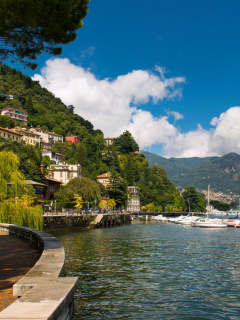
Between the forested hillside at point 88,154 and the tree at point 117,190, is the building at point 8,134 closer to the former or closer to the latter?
the forested hillside at point 88,154

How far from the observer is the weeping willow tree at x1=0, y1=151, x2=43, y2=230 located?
30.3 meters

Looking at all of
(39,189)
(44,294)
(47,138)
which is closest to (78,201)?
(39,189)

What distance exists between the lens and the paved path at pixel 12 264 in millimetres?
7753

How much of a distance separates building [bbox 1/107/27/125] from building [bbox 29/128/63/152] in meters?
12.0

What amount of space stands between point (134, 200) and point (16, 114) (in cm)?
7524

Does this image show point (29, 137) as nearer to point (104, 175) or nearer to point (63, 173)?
point (63, 173)

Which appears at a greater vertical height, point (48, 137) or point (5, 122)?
point (5, 122)

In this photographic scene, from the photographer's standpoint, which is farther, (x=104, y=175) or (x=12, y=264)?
(x=104, y=175)

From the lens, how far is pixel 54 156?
131375 millimetres

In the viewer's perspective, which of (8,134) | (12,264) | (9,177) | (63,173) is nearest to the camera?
(12,264)

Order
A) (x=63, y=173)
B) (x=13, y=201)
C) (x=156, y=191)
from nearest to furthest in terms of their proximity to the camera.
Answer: (x=13, y=201) → (x=63, y=173) → (x=156, y=191)

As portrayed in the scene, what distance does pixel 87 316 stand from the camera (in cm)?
1107

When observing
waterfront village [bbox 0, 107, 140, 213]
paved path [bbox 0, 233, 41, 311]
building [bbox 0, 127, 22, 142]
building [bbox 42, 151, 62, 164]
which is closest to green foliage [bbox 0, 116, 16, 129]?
waterfront village [bbox 0, 107, 140, 213]

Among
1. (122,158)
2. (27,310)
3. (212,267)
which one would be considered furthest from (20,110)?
(27,310)
